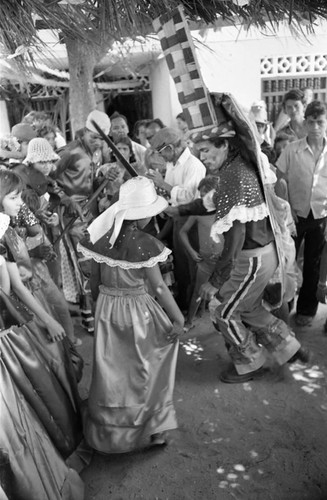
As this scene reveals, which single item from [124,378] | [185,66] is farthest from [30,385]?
[185,66]

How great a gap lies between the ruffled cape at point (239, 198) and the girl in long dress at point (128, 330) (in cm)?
53

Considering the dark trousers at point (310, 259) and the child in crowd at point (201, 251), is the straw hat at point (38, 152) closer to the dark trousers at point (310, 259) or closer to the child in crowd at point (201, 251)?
the child in crowd at point (201, 251)

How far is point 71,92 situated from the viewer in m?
6.69

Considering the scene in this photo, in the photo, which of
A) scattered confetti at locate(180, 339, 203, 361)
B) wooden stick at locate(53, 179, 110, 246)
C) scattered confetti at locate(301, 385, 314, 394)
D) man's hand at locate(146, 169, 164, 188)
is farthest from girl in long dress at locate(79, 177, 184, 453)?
man's hand at locate(146, 169, 164, 188)

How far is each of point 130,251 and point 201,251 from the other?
1905mm

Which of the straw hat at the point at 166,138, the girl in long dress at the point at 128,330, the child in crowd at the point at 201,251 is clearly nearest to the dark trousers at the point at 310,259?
the child in crowd at the point at 201,251

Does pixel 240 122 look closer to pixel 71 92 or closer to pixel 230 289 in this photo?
pixel 230 289

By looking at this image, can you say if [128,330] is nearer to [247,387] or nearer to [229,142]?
[247,387]

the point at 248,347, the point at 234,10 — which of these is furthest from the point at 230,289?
the point at 234,10

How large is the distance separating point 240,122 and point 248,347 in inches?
62.3

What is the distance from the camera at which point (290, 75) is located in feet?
29.1

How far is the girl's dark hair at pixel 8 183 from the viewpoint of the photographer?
246cm

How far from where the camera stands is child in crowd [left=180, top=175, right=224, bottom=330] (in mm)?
4152

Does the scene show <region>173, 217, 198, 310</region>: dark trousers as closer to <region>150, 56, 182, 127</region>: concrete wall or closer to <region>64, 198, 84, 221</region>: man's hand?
<region>64, 198, 84, 221</region>: man's hand
